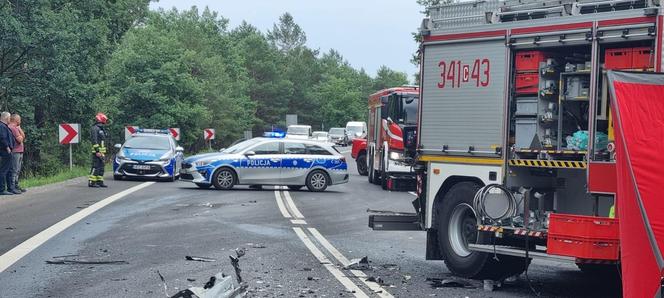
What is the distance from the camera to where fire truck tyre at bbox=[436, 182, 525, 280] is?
9.94 meters

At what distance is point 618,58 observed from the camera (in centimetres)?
855

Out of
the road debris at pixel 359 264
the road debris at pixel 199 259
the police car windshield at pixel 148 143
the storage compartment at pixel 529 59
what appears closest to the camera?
the storage compartment at pixel 529 59

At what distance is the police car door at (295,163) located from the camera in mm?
24578

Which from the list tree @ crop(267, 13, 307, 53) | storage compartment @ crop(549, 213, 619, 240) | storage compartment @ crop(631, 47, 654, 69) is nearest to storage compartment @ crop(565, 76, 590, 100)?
storage compartment @ crop(631, 47, 654, 69)

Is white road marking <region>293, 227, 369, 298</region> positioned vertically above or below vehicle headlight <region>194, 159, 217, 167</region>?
below

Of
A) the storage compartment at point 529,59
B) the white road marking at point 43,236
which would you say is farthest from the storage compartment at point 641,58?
the white road marking at point 43,236

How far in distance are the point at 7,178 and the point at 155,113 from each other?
28901 millimetres

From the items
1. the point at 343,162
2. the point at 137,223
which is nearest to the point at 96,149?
the point at 343,162

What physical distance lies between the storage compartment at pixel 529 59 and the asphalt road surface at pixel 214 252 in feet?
7.84

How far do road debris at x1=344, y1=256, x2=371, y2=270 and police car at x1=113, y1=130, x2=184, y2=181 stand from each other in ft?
55.0

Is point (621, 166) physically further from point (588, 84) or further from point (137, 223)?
point (137, 223)

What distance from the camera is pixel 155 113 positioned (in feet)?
160

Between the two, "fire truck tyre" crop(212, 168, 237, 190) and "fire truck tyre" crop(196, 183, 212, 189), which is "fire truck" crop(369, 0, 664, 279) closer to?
"fire truck tyre" crop(212, 168, 237, 190)

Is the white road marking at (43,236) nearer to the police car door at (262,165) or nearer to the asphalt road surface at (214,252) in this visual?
the asphalt road surface at (214,252)
